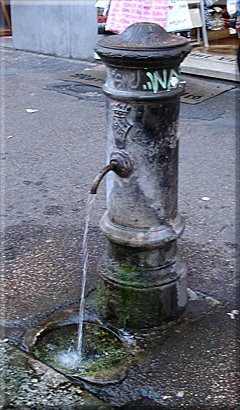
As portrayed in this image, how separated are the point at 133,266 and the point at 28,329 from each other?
0.63m

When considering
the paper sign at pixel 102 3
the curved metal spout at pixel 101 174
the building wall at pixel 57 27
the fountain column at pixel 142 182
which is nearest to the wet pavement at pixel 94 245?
the fountain column at pixel 142 182

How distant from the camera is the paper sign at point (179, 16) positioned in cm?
863

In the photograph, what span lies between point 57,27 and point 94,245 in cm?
687

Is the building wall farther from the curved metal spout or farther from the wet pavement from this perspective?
the curved metal spout

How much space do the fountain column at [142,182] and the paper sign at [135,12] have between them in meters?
4.00

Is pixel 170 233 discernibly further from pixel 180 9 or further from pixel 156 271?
pixel 180 9

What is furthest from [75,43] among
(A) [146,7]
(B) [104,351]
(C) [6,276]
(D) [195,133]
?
(B) [104,351]

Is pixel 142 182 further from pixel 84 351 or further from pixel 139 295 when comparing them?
pixel 84 351

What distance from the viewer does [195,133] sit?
21.8 feet

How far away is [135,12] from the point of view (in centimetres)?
729

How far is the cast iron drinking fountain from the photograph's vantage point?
10.3ft

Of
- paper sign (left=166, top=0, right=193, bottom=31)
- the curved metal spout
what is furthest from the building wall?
the curved metal spout

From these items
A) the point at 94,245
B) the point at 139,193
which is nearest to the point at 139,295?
the point at 139,193

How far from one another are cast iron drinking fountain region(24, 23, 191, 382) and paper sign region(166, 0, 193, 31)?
5526 millimetres
